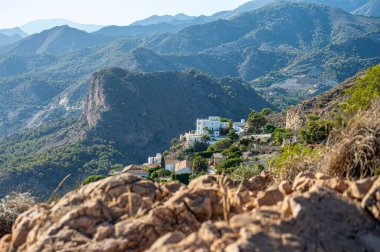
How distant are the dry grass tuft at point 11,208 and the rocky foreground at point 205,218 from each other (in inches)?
34.0

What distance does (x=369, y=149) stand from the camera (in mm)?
5133

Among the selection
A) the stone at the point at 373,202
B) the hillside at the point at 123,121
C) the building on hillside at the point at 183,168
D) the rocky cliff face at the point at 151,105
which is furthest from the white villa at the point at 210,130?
the stone at the point at 373,202

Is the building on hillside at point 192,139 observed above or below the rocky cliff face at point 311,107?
below

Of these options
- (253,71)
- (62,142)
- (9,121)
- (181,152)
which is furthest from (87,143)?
(253,71)

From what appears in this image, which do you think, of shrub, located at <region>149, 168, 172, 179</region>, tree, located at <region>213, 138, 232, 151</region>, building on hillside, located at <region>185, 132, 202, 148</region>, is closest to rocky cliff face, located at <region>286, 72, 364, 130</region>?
tree, located at <region>213, 138, 232, 151</region>

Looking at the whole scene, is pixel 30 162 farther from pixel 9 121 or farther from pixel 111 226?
pixel 9 121

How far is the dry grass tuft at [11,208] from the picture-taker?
5457mm

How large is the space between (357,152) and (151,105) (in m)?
87.9

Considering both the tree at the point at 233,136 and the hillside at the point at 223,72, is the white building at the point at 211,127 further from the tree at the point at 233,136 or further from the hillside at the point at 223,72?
the hillside at the point at 223,72

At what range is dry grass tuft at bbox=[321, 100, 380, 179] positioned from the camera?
505cm

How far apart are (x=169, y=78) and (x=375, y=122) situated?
316 feet

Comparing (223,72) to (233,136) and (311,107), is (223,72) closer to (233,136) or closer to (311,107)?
(233,136)

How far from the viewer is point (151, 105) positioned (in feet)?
303

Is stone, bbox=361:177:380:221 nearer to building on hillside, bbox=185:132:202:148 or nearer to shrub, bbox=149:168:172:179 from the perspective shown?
shrub, bbox=149:168:172:179
